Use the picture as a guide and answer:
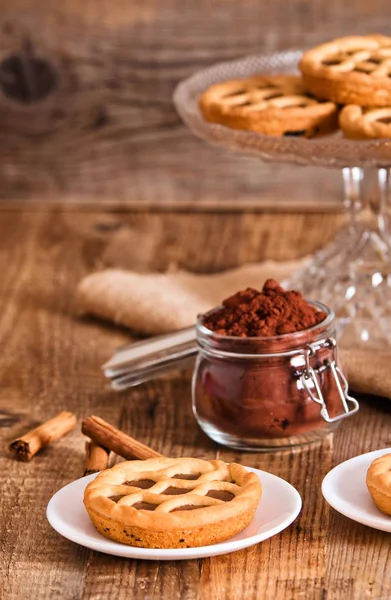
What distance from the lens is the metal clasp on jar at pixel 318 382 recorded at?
1.11m

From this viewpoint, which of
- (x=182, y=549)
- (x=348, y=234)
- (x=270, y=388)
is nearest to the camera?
(x=182, y=549)

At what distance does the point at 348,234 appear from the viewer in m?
1.51

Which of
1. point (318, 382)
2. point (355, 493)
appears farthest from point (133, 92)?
point (355, 493)

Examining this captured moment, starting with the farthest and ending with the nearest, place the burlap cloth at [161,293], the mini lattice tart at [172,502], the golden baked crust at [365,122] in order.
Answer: the burlap cloth at [161,293] < the golden baked crust at [365,122] < the mini lattice tart at [172,502]

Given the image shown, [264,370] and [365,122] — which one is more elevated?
[365,122]

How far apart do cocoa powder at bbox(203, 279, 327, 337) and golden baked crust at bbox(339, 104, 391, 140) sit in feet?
0.73

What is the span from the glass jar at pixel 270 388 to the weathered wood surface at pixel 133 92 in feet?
3.80

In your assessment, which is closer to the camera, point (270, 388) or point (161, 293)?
point (270, 388)

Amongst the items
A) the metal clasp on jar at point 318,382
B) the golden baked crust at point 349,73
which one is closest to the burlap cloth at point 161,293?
the metal clasp on jar at point 318,382

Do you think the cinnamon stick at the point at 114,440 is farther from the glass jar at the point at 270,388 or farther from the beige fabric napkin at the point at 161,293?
the beige fabric napkin at the point at 161,293

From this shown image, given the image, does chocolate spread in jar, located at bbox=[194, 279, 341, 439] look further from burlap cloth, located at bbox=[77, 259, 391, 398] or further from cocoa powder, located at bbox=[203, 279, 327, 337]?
burlap cloth, located at bbox=[77, 259, 391, 398]

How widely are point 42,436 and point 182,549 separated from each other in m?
0.34

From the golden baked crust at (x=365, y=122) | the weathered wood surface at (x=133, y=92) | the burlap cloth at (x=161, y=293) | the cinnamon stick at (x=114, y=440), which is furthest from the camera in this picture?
the weathered wood surface at (x=133, y=92)

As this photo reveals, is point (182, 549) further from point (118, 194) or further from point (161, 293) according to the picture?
point (118, 194)
